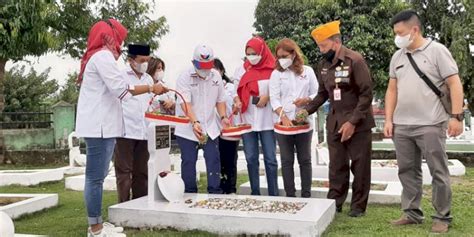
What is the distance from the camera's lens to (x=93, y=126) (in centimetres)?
365

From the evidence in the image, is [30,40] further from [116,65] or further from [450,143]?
[450,143]

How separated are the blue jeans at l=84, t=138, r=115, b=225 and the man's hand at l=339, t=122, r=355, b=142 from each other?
2054 mm

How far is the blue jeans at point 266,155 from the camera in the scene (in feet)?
16.9

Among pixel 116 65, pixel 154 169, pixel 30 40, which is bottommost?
pixel 154 169

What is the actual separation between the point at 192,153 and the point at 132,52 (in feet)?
3.94

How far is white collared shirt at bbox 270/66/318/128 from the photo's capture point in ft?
16.7

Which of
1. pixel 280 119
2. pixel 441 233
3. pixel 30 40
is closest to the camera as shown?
pixel 441 233

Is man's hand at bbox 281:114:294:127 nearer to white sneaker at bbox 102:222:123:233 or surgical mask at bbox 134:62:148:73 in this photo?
surgical mask at bbox 134:62:148:73

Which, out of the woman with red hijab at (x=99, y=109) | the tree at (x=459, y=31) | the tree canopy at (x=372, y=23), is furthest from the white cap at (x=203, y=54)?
the tree canopy at (x=372, y=23)

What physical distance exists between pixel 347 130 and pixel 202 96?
1.61 m

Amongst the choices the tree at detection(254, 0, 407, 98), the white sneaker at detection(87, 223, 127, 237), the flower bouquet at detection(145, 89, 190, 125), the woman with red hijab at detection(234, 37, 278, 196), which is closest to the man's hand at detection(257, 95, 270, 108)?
the woman with red hijab at detection(234, 37, 278, 196)

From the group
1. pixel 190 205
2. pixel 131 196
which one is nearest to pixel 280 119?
pixel 190 205

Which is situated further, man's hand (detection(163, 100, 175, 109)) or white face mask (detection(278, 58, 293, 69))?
man's hand (detection(163, 100, 175, 109))

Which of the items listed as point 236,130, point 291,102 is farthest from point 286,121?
point 236,130
